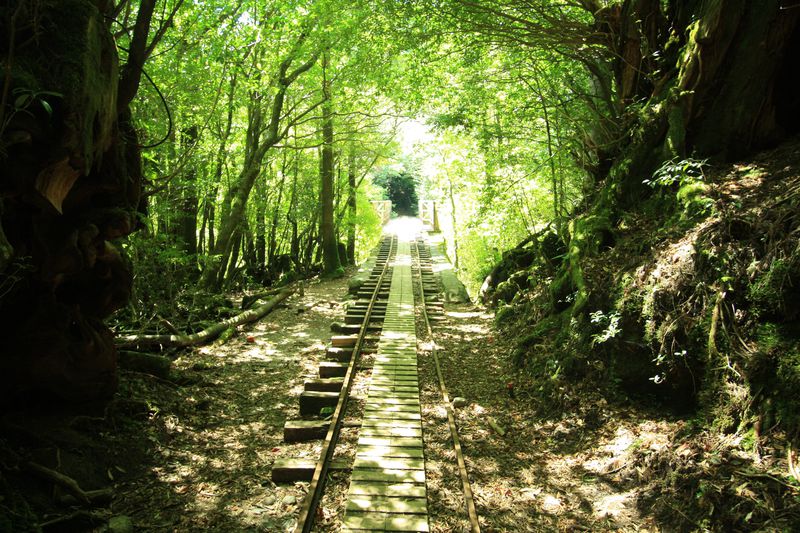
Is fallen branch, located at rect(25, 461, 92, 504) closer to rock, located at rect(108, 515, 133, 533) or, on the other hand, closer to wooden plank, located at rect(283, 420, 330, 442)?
rock, located at rect(108, 515, 133, 533)

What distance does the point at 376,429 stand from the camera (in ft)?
17.9

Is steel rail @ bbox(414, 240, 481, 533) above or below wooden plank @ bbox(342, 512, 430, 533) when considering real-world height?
above

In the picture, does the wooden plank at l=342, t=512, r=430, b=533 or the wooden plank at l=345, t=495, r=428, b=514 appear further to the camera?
the wooden plank at l=345, t=495, r=428, b=514

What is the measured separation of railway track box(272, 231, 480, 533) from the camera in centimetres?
400

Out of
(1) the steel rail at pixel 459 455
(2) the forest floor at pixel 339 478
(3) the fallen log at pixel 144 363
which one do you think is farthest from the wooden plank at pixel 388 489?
(3) the fallen log at pixel 144 363

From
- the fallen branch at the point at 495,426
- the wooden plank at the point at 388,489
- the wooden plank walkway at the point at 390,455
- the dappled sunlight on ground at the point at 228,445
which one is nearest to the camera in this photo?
the wooden plank walkway at the point at 390,455

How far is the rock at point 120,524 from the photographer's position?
145 inches

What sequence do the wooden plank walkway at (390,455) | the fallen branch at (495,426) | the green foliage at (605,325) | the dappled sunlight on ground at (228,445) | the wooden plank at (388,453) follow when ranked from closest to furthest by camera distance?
the wooden plank walkway at (390,455) < the dappled sunlight on ground at (228,445) < the wooden plank at (388,453) < the green foliage at (605,325) < the fallen branch at (495,426)

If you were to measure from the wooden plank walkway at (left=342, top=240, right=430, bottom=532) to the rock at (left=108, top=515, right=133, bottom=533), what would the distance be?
5.81 ft

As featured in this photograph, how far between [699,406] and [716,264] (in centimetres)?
134

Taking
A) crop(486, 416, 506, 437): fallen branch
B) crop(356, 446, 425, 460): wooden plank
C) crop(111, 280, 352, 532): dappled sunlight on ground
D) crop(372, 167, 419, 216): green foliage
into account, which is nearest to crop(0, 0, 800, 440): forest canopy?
crop(111, 280, 352, 532): dappled sunlight on ground

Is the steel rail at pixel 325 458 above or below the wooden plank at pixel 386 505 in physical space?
above

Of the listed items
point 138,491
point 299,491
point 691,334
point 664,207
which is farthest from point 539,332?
point 138,491

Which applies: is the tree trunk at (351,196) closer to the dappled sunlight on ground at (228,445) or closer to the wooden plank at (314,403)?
the dappled sunlight on ground at (228,445)
